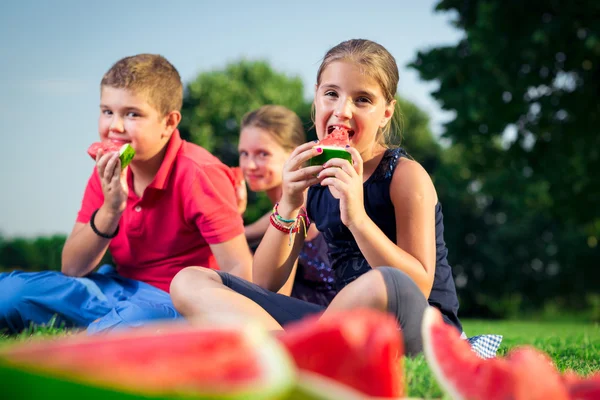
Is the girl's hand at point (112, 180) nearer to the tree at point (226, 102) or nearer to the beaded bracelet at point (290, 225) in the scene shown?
the beaded bracelet at point (290, 225)

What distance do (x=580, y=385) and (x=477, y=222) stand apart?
2731 cm

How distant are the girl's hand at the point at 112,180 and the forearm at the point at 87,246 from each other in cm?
11

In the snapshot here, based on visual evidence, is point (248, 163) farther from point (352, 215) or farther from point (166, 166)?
point (352, 215)

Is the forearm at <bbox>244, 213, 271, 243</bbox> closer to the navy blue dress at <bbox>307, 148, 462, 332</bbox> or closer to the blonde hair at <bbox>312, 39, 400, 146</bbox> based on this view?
the navy blue dress at <bbox>307, 148, 462, 332</bbox>

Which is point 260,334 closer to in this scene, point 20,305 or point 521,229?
point 20,305

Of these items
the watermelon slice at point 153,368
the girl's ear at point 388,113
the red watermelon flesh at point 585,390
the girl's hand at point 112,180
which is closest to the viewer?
the watermelon slice at point 153,368

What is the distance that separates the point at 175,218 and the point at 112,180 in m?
0.62

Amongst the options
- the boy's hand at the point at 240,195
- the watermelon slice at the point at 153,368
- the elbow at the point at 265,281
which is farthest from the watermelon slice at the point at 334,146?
the boy's hand at the point at 240,195

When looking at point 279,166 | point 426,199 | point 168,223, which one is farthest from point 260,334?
point 279,166

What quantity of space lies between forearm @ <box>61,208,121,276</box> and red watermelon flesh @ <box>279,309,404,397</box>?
3.06 metres

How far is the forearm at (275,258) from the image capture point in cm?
360

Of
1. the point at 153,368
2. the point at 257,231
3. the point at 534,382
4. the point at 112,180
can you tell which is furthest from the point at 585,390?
the point at 257,231

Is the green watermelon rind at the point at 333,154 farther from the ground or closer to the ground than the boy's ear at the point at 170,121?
closer to the ground

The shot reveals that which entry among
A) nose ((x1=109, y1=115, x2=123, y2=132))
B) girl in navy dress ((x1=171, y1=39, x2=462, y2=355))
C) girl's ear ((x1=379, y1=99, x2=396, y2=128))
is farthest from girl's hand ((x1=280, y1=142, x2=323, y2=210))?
nose ((x1=109, y1=115, x2=123, y2=132))
